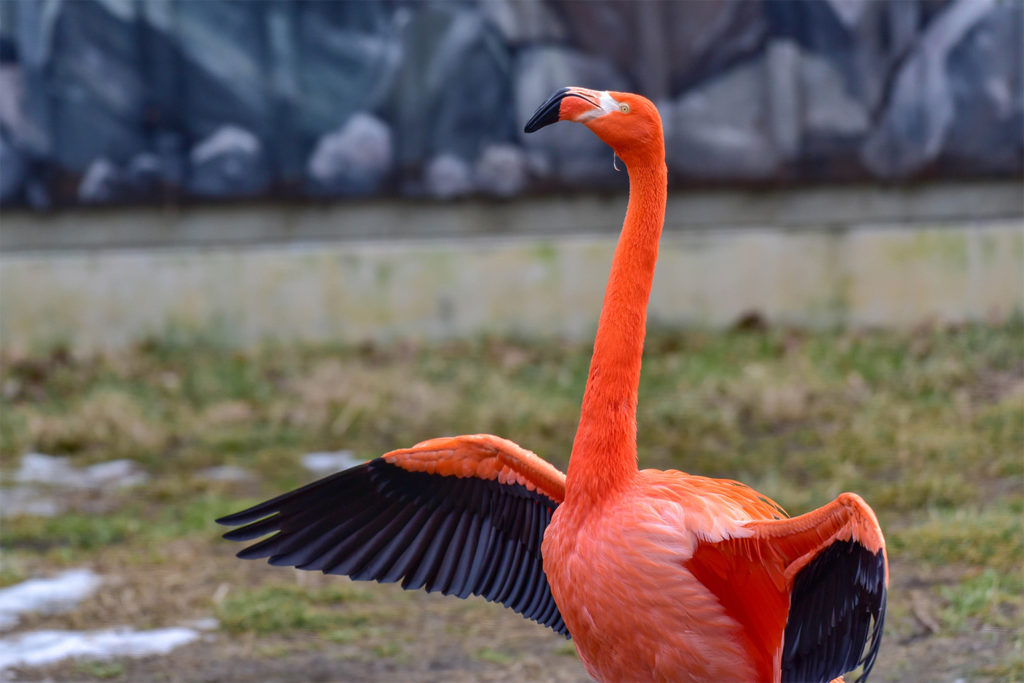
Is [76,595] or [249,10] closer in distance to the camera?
[76,595]

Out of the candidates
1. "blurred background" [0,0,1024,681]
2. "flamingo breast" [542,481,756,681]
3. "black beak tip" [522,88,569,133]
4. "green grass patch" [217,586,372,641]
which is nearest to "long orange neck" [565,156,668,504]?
"flamingo breast" [542,481,756,681]

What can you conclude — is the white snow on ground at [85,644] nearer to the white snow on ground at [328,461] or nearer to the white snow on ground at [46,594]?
the white snow on ground at [46,594]

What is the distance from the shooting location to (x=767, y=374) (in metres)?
6.55

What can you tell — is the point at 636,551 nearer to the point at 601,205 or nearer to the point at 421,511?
the point at 421,511

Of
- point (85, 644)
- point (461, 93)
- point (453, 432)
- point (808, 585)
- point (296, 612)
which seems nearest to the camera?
point (808, 585)

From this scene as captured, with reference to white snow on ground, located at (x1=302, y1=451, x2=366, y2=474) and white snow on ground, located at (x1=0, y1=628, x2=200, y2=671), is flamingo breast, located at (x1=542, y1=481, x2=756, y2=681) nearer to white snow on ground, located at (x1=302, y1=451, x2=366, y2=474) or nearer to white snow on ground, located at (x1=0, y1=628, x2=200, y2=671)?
white snow on ground, located at (x1=0, y1=628, x2=200, y2=671)

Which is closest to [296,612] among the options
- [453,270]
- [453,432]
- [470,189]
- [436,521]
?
[436,521]

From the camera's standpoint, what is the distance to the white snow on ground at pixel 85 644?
3.58 meters

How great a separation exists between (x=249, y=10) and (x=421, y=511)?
19.5 ft

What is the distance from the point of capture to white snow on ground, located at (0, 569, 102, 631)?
3973 mm

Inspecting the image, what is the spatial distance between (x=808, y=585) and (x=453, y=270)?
5.80 metres

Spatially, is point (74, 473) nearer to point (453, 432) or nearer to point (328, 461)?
point (328, 461)

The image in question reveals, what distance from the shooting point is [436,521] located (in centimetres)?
297

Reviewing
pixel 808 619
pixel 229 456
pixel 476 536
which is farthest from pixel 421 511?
pixel 229 456
